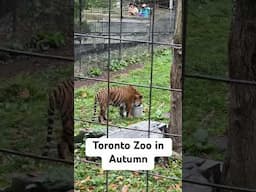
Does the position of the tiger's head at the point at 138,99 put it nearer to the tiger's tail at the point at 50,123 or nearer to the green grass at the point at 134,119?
the green grass at the point at 134,119

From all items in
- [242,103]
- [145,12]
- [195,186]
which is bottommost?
[195,186]

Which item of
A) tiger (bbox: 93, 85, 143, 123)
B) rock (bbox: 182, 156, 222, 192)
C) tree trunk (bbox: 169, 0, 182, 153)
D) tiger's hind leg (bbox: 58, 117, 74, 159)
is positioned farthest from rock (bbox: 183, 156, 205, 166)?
tiger's hind leg (bbox: 58, 117, 74, 159)

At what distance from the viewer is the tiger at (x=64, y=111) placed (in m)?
1.42

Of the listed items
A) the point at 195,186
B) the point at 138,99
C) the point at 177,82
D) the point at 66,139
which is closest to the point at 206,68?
the point at 177,82

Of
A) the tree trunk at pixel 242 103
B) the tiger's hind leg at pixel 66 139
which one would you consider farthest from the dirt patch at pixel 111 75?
the tree trunk at pixel 242 103

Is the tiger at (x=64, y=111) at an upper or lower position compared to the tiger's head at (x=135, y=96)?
lower

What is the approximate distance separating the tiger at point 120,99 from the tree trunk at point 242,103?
0.89 feet

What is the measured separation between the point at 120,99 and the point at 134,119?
0.07m

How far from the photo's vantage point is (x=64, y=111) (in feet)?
4.79

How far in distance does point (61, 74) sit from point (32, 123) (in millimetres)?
176

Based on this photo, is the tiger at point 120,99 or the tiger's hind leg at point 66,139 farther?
the tiger's hind leg at point 66,139

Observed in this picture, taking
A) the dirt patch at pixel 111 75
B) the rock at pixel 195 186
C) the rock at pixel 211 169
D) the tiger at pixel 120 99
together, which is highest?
the dirt patch at pixel 111 75

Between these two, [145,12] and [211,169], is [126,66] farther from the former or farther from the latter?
[211,169]

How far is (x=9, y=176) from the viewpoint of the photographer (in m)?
1.55
